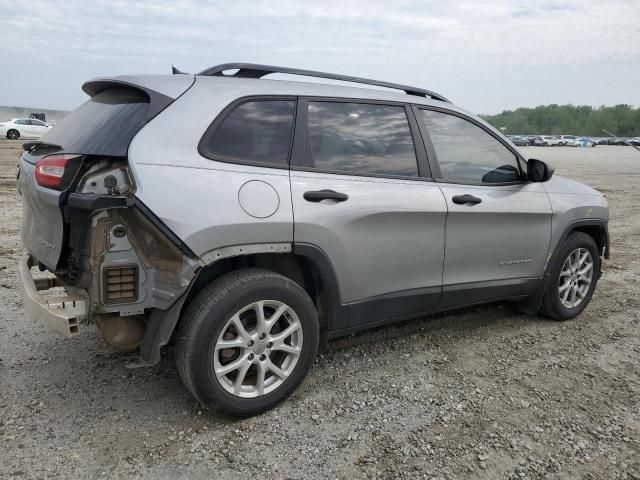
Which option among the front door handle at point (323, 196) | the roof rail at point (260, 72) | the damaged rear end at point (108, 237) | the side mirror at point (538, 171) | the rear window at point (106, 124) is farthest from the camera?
the side mirror at point (538, 171)

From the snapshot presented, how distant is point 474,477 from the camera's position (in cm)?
259

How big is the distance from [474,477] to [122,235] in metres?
2.05

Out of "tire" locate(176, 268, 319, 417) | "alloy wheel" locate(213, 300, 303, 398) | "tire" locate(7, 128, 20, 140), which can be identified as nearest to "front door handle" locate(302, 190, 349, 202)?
"tire" locate(176, 268, 319, 417)

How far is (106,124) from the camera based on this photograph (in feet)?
9.46

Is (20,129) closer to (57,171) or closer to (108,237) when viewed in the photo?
(57,171)

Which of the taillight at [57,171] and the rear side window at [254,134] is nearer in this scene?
the taillight at [57,171]

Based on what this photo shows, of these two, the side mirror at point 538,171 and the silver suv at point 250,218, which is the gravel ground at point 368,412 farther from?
the side mirror at point 538,171

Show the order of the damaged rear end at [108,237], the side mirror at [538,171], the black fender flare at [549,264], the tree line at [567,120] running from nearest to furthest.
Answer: the damaged rear end at [108,237] → the side mirror at [538,171] → the black fender flare at [549,264] → the tree line at [567,120]

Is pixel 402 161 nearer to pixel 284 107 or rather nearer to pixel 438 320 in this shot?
pixel 284 107

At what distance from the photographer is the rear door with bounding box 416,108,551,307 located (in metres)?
3.75

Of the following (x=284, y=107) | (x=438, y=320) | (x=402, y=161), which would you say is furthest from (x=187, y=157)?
(x=438, y=320)

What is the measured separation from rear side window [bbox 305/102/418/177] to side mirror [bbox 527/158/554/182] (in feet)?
3.66

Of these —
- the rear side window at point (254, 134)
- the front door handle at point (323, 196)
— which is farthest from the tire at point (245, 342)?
the rear side window at point (254, 134)

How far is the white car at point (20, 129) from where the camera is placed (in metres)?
30.0
